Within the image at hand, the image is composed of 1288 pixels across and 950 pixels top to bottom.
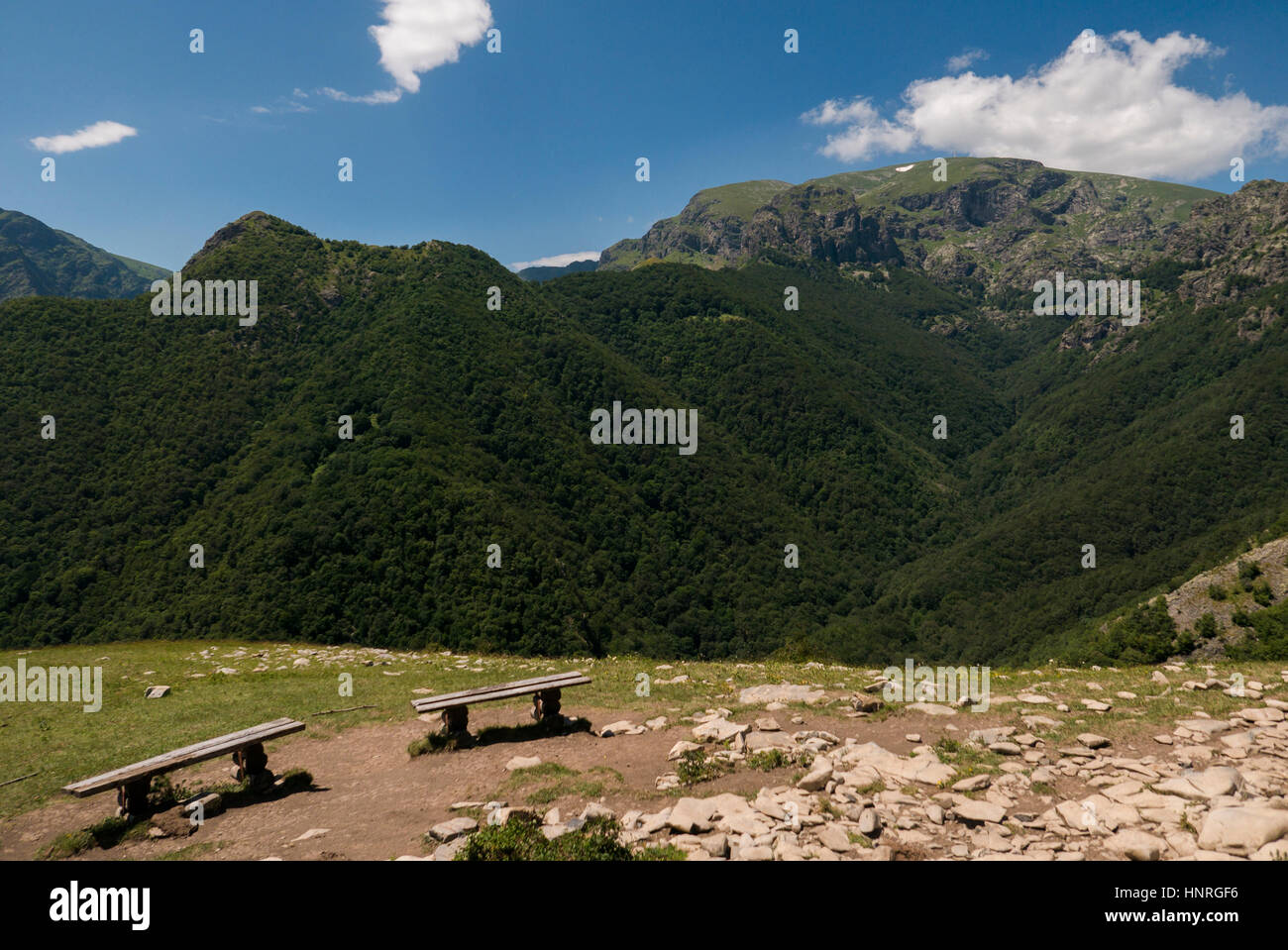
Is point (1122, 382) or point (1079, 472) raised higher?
point (1122, 382)

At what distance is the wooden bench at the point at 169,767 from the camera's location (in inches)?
363

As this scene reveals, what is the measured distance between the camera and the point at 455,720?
12.2m

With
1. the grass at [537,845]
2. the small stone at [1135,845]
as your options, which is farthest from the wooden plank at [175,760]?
the small stone at [1135,845]

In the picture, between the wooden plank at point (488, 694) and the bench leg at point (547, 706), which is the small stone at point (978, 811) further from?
the bench leg at point (547, 706)

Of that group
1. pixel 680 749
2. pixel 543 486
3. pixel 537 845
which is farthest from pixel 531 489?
pixel 537 845

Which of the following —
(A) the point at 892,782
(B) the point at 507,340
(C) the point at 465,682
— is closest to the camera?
(A) the point at 892,782

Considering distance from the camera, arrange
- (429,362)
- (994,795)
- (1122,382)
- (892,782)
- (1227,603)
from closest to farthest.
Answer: (994,795) < (892,782) < (1227,603) < (429,362) < (1122,382)

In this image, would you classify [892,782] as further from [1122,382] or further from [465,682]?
[1122,382]

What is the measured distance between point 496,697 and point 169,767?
541 centimetres

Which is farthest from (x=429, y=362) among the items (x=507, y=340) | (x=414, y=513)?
(x=414, y=513)

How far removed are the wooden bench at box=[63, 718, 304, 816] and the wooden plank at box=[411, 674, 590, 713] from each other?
93.8 inches

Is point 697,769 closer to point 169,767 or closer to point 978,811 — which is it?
point 978,811

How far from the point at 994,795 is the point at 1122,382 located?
221 metres

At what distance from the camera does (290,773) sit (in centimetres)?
1092
